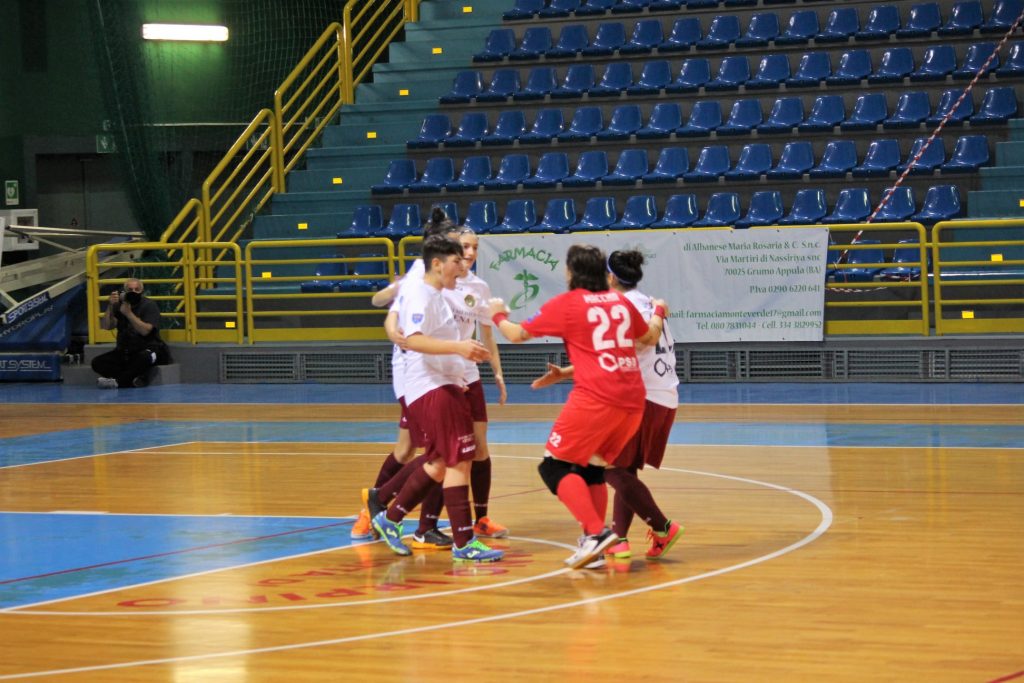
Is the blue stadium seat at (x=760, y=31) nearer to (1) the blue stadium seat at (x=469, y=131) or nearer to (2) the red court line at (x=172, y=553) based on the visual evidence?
(1) the blue stadium seat at (x=469, y=131)

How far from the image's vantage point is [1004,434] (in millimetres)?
11898

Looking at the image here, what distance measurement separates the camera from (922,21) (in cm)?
2039

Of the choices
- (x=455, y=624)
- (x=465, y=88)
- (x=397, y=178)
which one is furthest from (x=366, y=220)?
(x=455, y=624)

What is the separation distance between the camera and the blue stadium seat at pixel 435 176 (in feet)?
67.5

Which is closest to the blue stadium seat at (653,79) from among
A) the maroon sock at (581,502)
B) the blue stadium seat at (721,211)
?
the blue stadium seat at (721,211)

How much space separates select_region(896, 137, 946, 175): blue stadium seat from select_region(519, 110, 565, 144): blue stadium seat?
4.91m

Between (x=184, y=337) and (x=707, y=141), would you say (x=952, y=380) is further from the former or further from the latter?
(x=184, y=337)

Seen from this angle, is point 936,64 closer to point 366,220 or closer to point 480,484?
point 366,220

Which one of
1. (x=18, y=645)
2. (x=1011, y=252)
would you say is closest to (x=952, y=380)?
(x=1011, y=252)

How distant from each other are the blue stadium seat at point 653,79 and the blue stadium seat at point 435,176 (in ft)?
9.14

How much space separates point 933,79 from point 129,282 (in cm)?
1081

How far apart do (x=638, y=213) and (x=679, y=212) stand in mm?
535

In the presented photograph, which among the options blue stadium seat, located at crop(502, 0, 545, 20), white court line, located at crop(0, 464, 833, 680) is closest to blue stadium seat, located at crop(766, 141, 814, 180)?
blue stadium seat, located at crop(502, 0, 545, 20)

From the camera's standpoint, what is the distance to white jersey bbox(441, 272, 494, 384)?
7.96m
